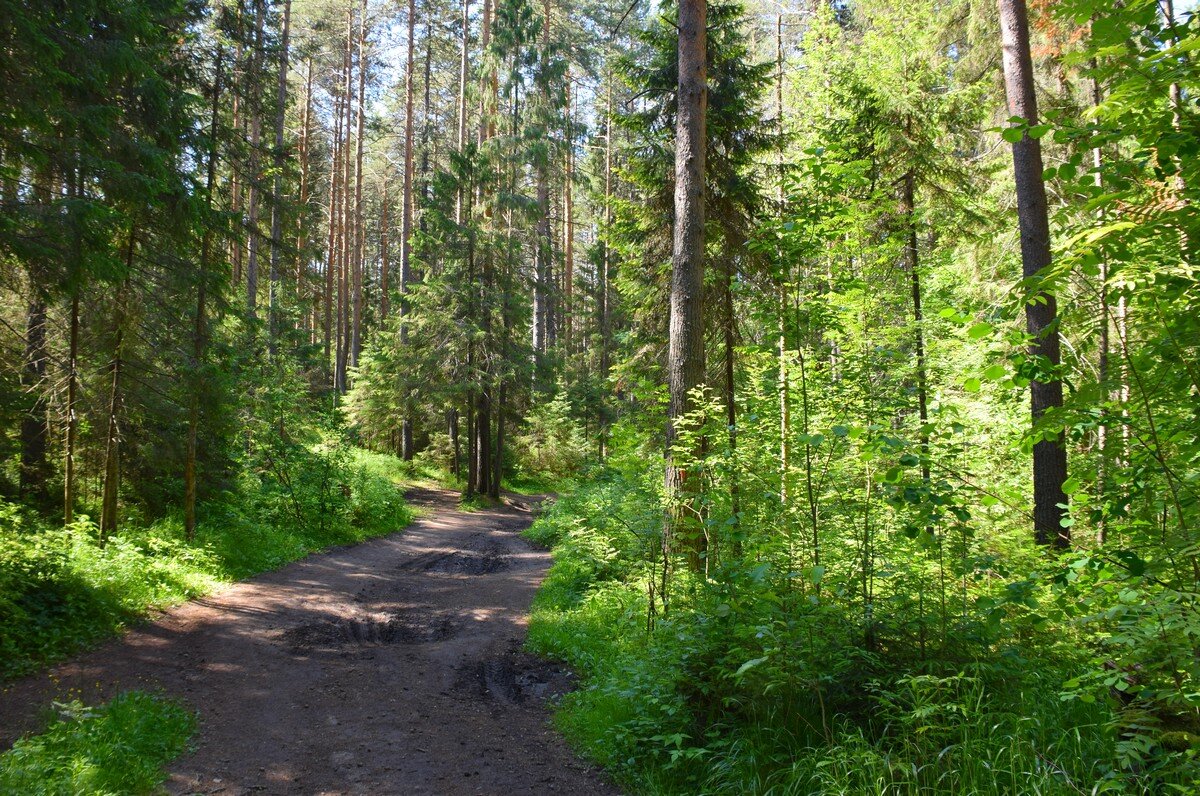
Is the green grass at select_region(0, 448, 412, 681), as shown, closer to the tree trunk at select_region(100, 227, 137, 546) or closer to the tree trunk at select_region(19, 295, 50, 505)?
the tree trunk at select_region(100, 227, 137, 546)

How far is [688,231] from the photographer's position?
768cm

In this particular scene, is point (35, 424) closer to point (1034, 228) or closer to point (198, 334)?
point (198, 334)

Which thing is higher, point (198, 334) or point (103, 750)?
point (198, 334)

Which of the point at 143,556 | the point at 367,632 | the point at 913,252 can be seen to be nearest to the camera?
the point at 367,632

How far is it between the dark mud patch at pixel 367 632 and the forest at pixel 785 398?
1.63 m

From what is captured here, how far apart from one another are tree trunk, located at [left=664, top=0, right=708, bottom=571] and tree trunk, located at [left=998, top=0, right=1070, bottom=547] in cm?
357

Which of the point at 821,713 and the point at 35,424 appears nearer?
the point at 821,713

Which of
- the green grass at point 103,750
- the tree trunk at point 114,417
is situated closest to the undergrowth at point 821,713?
the green grass at point 103,750

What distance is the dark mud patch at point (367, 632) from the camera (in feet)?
26.9

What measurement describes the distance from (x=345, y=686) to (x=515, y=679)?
183 centimetres

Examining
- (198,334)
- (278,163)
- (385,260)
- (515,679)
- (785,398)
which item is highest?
(385,260)

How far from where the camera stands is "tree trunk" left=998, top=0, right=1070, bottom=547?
718cm

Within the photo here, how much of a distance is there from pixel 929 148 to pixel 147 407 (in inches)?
494

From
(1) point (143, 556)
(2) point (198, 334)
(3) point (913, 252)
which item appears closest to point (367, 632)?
(1) point (143, 556)
